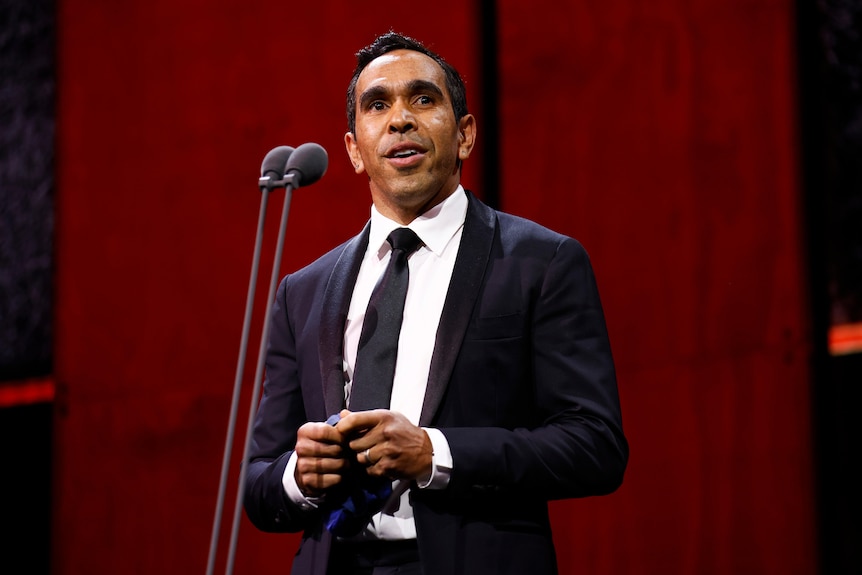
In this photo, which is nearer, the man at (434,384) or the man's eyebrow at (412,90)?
the man at (434,384)

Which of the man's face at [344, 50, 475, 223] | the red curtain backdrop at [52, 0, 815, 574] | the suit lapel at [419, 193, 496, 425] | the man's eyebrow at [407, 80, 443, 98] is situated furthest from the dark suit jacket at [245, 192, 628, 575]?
the red curtain backdrop at [52, 0, 815, 574]

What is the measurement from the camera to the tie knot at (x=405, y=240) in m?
1.63

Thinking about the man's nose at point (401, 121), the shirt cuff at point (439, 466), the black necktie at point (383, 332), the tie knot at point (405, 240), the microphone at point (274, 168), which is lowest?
the shirt cuff at point (439, 466)

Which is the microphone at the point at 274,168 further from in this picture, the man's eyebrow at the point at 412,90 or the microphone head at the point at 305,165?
the man's eyebrow at the point at 412,90

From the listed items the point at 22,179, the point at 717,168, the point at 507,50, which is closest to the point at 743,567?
the point at 717,168

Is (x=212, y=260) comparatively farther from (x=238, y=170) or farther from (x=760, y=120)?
(x=760, y=120)

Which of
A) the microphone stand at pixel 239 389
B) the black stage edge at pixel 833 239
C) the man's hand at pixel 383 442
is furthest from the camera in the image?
the black stage edge at pixel 833 239

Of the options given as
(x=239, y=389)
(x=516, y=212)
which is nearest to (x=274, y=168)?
(x=239, y=389)

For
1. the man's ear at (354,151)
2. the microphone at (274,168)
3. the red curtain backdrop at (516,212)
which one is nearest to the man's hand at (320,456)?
the microphone at (274,168)

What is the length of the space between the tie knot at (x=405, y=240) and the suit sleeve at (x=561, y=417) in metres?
0.22

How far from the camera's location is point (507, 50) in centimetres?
260

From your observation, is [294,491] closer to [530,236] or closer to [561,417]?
[561,417]

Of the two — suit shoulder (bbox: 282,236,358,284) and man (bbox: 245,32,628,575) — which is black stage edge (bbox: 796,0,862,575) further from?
suit shoulder (bbox: 282,236,358,284)

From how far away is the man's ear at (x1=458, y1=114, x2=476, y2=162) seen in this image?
177 centimetres
